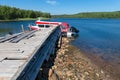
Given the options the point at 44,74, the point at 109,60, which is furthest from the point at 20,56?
the point at 109,60

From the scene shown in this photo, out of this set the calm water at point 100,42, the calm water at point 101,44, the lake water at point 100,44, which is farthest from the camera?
the calm water at point 100,42

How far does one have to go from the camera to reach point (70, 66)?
15.5m

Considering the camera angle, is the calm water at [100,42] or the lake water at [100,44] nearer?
the lake water at [100,44]

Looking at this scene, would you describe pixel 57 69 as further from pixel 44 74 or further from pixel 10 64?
pixel 10 64

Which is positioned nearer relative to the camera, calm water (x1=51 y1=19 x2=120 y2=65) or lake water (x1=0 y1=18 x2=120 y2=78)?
lake water (x1=0 y1=18 x2=120 y2=78)

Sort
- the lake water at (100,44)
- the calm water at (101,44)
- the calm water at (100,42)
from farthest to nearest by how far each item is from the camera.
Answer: the calm water at (100,42)
the calm water at (101,44)
the lake water at (100,44)

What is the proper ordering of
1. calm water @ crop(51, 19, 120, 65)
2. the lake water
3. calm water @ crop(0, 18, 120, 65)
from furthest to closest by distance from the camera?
calm water @ crop(0, 18, 120, 65) → calm water @ crop(51, 19, 120, 65) → the lake water

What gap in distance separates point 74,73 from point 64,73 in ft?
2.36

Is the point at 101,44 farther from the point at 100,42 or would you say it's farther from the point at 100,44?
the point at 100,42

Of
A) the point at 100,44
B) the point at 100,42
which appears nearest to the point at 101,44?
the point at 100,44

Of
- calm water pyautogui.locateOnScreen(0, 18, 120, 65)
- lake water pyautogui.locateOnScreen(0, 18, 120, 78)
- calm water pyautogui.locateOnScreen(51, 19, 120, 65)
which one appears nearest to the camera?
lake water pyautogui.locateOnScreen(0, 18, 120, 78)

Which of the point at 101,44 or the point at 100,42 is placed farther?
the point at 100,42

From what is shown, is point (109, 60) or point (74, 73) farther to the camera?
point (109, 60)

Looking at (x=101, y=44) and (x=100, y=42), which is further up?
(x=101, y=44)
